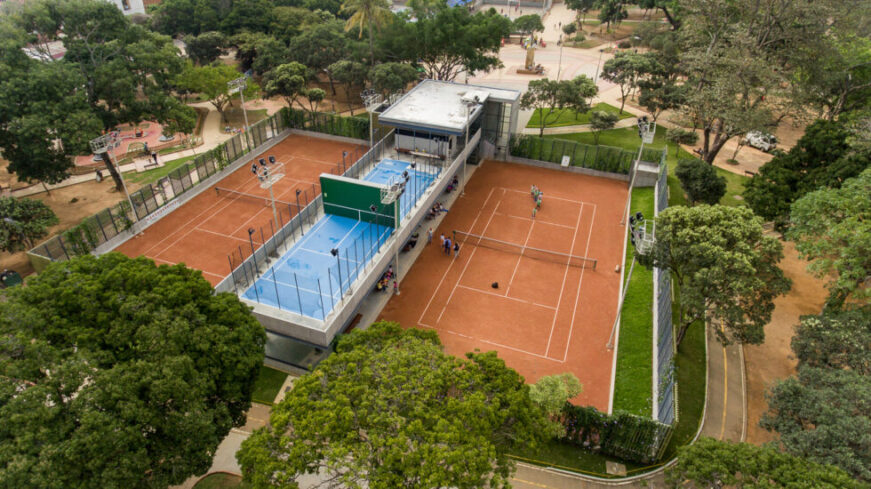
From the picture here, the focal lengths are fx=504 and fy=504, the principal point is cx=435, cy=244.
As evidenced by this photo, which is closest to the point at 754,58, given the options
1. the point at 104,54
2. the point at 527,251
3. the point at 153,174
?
the point at 527,251

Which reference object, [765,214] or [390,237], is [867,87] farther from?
[390,237]

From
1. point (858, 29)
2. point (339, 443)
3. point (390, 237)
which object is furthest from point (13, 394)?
point (858, 29)

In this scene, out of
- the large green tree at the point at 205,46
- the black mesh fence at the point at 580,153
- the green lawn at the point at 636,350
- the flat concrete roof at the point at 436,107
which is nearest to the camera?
the green lawn at the point at 636,350

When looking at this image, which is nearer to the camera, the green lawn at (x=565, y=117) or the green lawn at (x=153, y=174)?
the green lawn at (x=153, y=174)

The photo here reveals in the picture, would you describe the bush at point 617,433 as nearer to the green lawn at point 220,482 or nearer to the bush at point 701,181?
the green lawn at point 220,482

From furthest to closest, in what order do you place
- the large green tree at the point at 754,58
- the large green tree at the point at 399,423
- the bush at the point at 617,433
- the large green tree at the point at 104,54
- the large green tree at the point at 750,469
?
1. the large green tree at the point at 104,54
2. the large green tree at the point at 754,58
3. the bush at the point at 617,433
4. the large green tree at the point at 750,469
5. the large green tree at the point at 399,423

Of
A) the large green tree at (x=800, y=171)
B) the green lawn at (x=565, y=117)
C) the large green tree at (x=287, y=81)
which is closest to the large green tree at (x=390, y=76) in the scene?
the large green tree at (x=287, y=81)

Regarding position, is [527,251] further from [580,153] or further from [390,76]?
[390,76]
